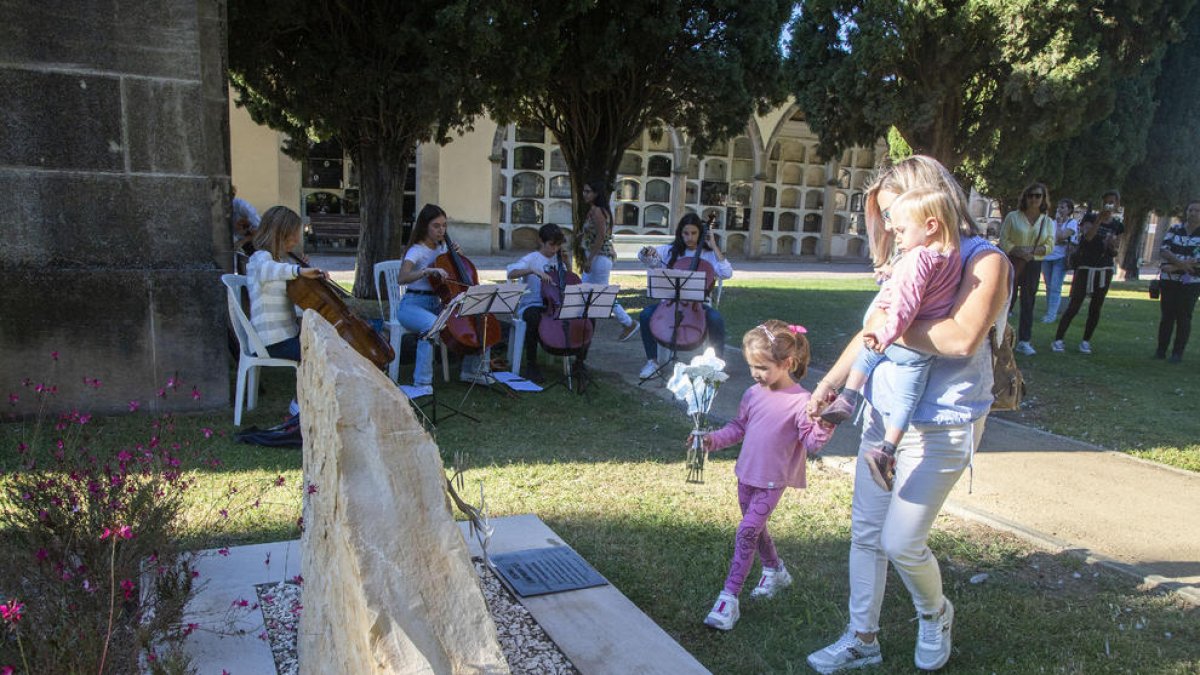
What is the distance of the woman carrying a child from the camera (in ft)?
7.96

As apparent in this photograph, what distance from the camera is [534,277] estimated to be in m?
7.28

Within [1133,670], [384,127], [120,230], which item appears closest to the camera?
[1133,670]

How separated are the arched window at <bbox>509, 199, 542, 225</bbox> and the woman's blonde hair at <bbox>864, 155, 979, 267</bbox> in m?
18.2

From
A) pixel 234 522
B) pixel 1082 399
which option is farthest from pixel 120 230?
pixel 1082 399

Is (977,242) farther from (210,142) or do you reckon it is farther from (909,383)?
(210,142)

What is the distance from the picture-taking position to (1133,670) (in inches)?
114

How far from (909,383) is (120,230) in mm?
5017

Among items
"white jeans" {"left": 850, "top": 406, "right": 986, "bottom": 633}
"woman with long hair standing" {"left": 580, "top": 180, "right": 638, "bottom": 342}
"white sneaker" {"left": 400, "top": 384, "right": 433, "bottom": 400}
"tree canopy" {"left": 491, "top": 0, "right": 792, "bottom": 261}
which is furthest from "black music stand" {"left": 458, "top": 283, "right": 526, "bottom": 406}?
"tree canopy" {"left": 491, "top": 0, "right": 792, "bottom": 261}

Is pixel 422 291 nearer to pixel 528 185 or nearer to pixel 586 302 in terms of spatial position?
pixel 586 302

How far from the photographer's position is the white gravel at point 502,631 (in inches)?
104

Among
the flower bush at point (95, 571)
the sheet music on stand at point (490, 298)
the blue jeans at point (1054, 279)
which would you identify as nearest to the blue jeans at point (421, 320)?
the sheet music on stand at point (490, 298)

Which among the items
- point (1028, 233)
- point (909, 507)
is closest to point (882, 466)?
point (909, 507)

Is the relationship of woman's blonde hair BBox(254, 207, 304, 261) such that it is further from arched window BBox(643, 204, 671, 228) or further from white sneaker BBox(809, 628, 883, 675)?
arched window BBox(643, 204, 671, 228)

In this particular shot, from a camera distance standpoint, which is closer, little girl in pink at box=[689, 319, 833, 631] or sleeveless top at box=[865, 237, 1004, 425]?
sleeveless top at box=[865, 237, 1004, 425]
